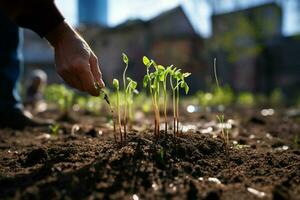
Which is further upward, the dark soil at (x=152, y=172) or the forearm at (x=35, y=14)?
the forearm at (x=35, y=14)

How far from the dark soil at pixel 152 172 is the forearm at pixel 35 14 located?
0.57m

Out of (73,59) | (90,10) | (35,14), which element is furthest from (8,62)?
(90,10)

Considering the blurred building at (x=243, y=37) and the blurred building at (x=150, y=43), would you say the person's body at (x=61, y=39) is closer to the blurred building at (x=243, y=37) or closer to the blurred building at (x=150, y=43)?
the blurred building at (x=243, y=37)

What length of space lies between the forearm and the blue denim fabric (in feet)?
6.85

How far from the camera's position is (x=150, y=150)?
159 cm

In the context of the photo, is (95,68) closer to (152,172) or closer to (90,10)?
(152,172)

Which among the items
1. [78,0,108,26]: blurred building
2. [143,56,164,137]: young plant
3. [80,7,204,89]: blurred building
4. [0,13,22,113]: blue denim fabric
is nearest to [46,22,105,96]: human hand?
[143,56,164,137]: young plant

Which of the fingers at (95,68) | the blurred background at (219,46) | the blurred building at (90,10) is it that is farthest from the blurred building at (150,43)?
the blurred building at (90,10)

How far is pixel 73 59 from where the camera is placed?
1.61 m

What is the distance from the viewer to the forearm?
1590 mm

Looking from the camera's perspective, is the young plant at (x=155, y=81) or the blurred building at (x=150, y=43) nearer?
the young plant at (x=155, y=81)

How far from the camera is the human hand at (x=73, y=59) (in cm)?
161

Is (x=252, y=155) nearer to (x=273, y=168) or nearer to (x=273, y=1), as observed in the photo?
(x=273, y=168)

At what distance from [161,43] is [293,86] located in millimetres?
8907
